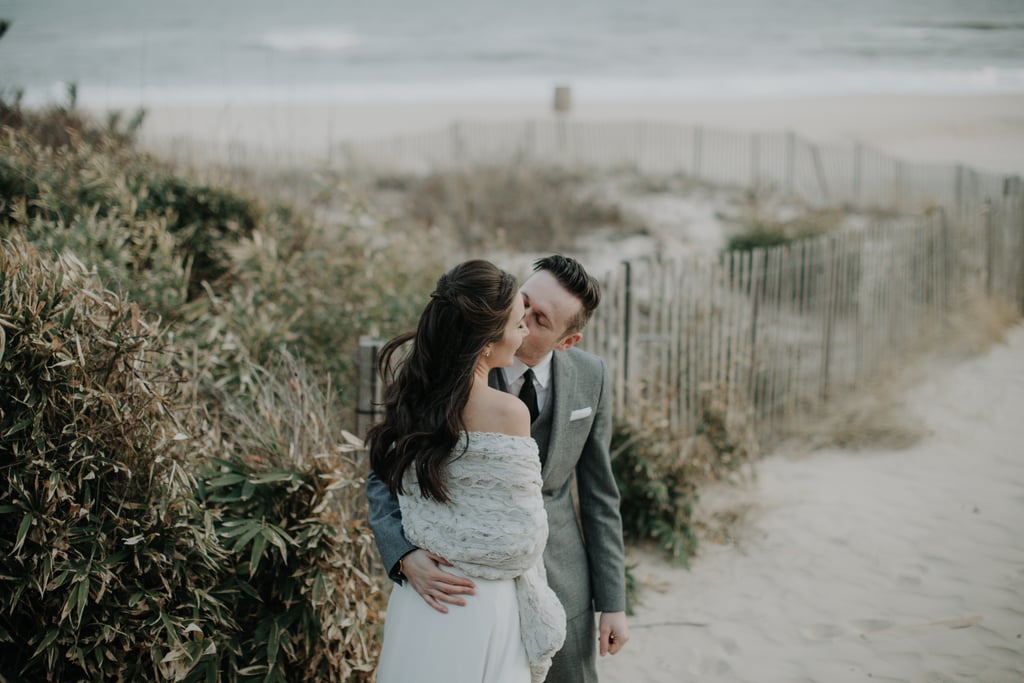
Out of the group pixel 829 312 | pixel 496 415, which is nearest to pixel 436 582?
pixel 496 415

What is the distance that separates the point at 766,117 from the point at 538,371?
30.1m

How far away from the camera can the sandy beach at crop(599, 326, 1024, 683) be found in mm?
4086

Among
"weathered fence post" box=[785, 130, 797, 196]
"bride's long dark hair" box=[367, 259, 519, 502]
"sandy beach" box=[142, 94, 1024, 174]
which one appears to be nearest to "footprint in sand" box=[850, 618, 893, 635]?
"bride's long dark hair" box=[367, 259, 519, 502]

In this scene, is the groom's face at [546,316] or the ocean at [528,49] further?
the ocean at [528,49]

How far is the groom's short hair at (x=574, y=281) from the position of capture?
8.17ft

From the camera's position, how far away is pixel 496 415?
211 centimetres

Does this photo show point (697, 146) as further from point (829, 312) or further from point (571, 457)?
point (571, 457)

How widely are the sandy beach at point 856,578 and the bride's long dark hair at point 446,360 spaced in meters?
2.44

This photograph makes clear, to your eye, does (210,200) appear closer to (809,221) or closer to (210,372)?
(210,372)

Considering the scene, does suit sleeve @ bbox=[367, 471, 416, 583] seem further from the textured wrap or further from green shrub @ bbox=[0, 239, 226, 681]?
green shrub @ bbox=[0, 239, 226, 681]

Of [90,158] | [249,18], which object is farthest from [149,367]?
[249,18]

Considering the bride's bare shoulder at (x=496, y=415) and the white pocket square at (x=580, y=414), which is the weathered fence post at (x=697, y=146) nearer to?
the white pocket square at (x=580, y=414)

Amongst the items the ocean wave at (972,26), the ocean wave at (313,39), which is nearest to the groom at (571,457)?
the ocean wave at (313,39)

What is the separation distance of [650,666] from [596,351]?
6.33 ft
